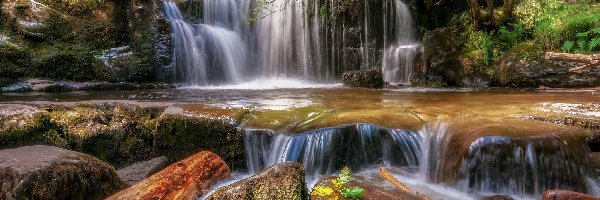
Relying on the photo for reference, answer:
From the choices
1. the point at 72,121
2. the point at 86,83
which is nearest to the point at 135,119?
the point at 72,121

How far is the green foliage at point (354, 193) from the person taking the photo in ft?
10.5

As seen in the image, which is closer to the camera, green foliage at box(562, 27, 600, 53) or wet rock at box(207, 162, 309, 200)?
wet rock at box(207, 162, 309, 200)

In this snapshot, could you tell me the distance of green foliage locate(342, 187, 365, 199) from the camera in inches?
125

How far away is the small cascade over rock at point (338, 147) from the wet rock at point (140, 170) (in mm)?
1094

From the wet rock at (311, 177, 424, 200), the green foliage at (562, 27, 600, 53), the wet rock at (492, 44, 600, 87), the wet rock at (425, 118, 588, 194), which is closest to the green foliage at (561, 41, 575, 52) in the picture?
the green foliage at (562, 27, 600, 53)

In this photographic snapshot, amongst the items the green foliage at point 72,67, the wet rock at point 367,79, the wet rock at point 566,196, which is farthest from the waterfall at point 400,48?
the wet rock at point 566,196

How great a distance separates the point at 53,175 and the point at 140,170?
4.62ft

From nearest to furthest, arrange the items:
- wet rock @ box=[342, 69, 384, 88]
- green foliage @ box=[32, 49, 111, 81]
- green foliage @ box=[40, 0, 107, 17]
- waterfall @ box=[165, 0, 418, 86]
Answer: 1. wet rock @ box=[342, 69, 384, 88]
2. green foliage @ box=[32, 49, 111, 81]
3. green foliage @ box=[40, 0, 107, 17]
4. waterfall @ box=[165, 0, 418, 86]

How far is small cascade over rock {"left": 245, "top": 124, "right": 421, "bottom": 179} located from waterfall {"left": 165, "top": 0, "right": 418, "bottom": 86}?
8317 mm

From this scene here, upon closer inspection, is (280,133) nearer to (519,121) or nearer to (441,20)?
(519,121)

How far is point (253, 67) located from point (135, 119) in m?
8.74

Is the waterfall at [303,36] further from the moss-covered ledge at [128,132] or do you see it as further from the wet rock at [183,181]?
the wet rock at [183,181]

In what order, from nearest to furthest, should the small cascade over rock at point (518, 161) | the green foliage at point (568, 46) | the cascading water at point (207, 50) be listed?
the small cascade over rock at point (518, 161) < the green foliage at point (568, 46) < the cascading water at point (207, 50)

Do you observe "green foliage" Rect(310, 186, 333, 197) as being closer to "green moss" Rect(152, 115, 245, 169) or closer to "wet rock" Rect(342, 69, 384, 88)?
"green moss" Rect(152, 115, 245, 169)
